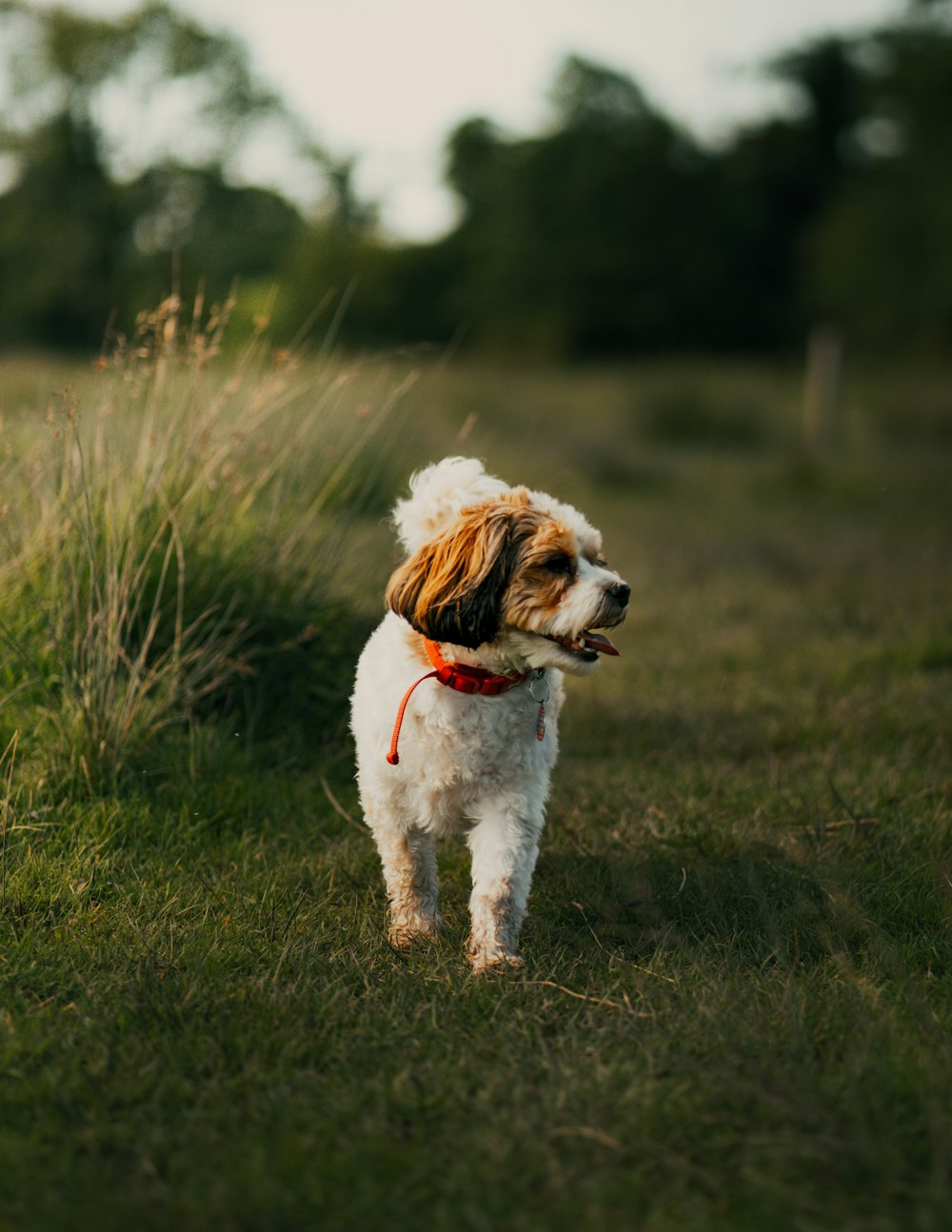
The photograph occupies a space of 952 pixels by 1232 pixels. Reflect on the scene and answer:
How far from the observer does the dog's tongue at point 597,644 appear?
342 centimetres

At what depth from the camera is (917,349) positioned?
122 ft

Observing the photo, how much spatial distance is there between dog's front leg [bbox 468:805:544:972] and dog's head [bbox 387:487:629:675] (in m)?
0.50

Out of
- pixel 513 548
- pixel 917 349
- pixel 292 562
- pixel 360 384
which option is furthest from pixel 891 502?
pixel 917 349

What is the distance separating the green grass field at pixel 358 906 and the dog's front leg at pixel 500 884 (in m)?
0.10

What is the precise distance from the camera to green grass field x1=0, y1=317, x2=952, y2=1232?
243 centimetres

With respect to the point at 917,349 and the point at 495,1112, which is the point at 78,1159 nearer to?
the point at 495,1112

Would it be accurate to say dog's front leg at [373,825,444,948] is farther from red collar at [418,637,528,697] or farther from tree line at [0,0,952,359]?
tree line at [0,0,952,359]

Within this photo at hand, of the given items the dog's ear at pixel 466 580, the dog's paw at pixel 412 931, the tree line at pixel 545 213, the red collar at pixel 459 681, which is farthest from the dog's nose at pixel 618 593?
the tree line at pixel 545 213

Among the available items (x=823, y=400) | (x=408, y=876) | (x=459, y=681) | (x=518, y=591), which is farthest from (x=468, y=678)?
(x=823, y=400)

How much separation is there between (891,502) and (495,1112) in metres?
13.4

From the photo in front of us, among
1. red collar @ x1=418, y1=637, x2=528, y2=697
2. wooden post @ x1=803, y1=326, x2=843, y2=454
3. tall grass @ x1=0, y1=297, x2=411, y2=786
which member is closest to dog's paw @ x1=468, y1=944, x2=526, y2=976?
red collar @ x1=418, y1=637, x2=528, y2=697

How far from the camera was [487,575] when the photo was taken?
131 inches

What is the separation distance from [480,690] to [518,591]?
1.14ft

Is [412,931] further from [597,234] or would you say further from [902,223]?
[597,234]
